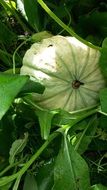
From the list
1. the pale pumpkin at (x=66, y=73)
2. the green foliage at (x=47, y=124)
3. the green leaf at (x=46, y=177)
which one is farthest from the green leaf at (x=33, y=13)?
the green leaf at (x=46, y=177)

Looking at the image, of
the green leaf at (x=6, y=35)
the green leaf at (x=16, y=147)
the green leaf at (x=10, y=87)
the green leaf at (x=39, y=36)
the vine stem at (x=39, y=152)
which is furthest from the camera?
the green leaf at (x=6, y=35)

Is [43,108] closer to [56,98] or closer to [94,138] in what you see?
[56,98]

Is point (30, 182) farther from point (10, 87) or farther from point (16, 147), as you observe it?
point (10, 87)

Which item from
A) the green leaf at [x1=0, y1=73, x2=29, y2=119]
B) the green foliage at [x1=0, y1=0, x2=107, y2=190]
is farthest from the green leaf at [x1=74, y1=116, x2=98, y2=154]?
the green leaf at [x1=0, y1=73, x2=29, y2=119]

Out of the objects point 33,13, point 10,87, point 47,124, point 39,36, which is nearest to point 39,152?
point 47,124

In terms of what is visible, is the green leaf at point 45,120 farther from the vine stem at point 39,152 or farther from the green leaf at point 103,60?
the green leaf at point 103,60

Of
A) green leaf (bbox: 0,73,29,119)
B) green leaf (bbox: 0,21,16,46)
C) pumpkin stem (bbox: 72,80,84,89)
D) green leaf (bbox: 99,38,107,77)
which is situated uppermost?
green leaf (bbox: 0,21,16,46)

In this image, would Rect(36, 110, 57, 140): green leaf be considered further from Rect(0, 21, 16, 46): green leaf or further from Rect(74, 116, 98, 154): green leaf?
Rect(0, 21, 16, 46): green leaf

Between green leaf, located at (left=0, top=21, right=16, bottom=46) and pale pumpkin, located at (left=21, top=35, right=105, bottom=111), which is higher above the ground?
green leaf, located at (left=0, top=21, right=16, bottom=46)
